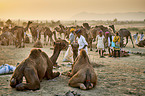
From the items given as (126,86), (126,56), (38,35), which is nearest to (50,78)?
(126,86)

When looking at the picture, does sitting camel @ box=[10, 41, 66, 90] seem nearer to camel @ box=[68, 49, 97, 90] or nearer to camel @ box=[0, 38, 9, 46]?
camel @ box=[68, 49, 97, 90]

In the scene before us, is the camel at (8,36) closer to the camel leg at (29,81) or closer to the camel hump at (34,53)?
the camel hump at (34,53)

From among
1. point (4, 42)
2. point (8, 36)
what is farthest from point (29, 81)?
point (4, 42)

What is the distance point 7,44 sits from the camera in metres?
17.4

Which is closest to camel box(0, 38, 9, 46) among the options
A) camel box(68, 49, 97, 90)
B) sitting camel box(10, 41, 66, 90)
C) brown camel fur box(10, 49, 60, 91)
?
sitting camel box(10, 41, 66, 90)

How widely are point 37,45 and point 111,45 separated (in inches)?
284

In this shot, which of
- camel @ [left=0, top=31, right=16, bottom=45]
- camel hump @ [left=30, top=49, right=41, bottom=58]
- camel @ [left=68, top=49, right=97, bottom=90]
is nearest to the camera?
camel @ [left=68, top=49, right=97, bottom=90]

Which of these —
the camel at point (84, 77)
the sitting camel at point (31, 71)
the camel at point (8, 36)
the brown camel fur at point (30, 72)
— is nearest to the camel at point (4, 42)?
the camel at point (8, 36)

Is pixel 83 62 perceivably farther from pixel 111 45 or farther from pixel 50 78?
pixel 111 45

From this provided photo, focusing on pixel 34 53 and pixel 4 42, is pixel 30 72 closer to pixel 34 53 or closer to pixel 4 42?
pixel 34 53

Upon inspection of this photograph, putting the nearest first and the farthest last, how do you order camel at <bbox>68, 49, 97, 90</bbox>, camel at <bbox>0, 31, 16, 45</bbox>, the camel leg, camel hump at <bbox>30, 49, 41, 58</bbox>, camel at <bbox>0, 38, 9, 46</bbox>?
the camel leg < camel at <bbox>68, 49, 97, 90</bbox> < camel hump at <bbox>30, 49, 41, 58</bbox> < camel at <bbox>0, 31, 16, 45</bbox> < camel at <bbox>0, 38, 9, 46</bbox>

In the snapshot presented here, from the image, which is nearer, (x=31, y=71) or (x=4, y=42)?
(x=31, y=71)

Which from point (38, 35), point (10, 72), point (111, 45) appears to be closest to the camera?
point (10, 72)

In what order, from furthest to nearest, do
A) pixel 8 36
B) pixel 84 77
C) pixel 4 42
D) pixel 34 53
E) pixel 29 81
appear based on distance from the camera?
pixel 4 42 < pixel 8 36 < pixel 34 53 < pixel 84 77 < pixel 29 81
